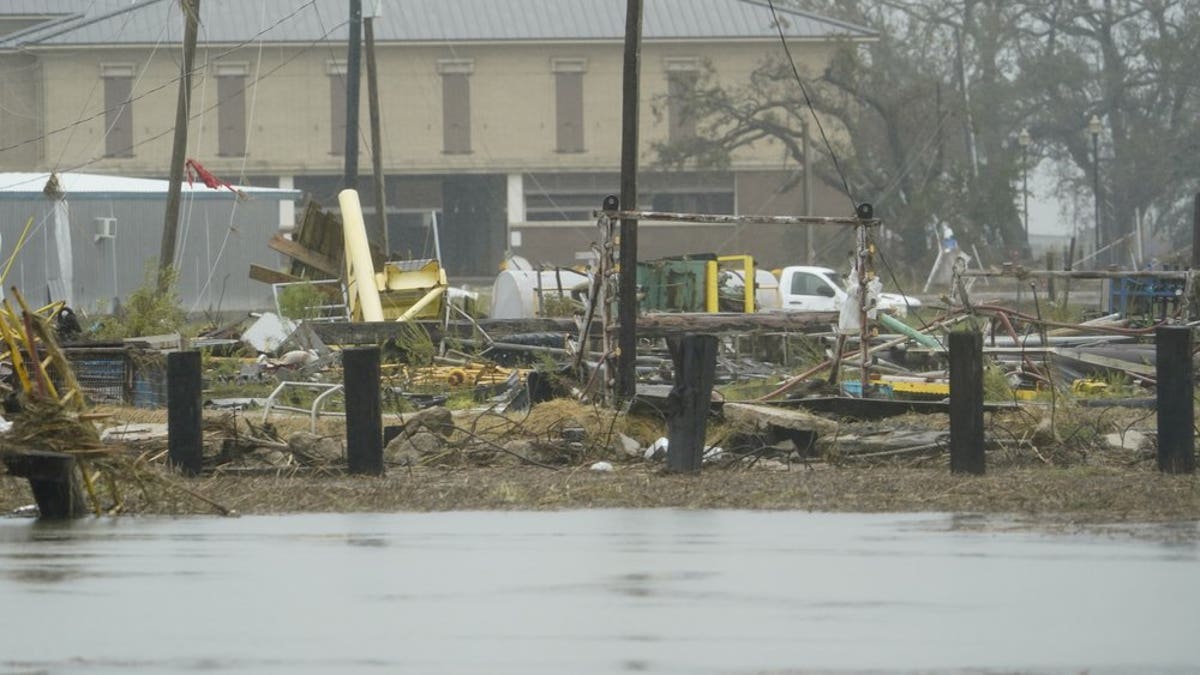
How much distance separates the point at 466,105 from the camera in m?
70.4

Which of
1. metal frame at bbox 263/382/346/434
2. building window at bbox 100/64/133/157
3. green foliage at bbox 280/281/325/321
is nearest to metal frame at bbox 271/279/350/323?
green foliage at bbox 280/281/325/321

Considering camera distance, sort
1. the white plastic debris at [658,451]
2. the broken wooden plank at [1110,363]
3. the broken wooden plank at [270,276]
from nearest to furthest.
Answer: the white plastic debris at [658,451]
the broken wooden plank at [1110,363]
the broken wooden plank at [270,276]

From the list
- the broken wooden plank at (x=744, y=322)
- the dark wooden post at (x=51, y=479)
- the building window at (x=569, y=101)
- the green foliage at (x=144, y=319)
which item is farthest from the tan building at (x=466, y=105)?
the dark wooden post at (x=51, y=479)

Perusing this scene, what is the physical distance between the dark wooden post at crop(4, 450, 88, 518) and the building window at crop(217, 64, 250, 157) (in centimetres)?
5811

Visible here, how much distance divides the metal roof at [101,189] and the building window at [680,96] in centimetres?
2012

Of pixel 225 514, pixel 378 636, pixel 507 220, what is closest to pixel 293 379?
pixel 225 514

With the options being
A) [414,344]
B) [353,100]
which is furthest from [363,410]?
[353,100]

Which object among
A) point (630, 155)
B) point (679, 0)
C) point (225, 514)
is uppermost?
point (679, 0)

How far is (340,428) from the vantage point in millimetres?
17266

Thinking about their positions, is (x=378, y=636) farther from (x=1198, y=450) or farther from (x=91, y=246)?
(x=91, y=246)

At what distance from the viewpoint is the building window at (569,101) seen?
70.0 metres

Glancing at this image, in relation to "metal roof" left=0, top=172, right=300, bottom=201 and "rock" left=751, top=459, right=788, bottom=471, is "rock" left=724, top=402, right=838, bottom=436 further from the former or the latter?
"metal roof" left=0, top=172, right=300, bottom=201

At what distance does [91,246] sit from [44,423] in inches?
1377

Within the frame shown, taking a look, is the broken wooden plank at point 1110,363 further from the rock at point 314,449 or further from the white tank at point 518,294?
the white tank at point 518,294
